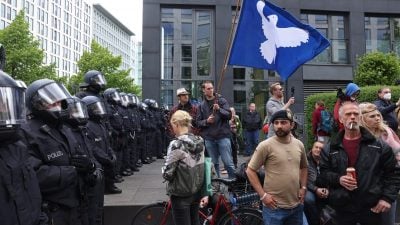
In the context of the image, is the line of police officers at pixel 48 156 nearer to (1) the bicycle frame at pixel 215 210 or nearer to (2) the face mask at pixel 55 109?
(2) the face mask at pixel 55 109

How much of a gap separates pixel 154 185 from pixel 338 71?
14305mm

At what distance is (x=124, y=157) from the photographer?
11047 millimetres

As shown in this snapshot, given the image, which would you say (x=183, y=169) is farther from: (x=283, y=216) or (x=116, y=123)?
(x=116, y=123)

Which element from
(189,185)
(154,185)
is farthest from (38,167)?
(154,185)

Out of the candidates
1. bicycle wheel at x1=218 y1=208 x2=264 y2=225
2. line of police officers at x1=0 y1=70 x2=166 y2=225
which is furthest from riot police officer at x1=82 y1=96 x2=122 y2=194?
bicycle wheel at x1=218 y1=208 x2=264 y2=225

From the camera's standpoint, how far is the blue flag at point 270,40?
6570 mm

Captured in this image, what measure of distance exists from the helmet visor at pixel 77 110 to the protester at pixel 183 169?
965 millimetres

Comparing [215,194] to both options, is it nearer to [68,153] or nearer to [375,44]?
[68,153]

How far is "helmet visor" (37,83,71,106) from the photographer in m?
4.15

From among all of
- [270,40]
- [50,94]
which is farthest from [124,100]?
[50,94]

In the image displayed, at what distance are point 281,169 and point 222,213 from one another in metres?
1.90

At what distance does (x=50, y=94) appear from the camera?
421 cm

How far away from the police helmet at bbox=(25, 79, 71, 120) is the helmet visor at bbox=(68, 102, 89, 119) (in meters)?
0.47

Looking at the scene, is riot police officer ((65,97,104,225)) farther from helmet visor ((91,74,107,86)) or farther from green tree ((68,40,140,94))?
green tree ((68,40,140,94))
